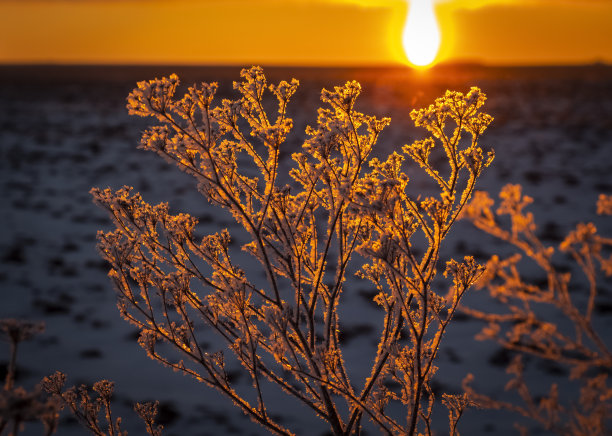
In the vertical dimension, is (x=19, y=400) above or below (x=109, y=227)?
below

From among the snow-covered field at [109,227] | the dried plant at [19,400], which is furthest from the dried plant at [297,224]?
the snow-covered field at [109,227]

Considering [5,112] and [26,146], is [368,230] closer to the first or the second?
[26,146]

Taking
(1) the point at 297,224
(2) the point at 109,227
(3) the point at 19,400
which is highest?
(2) the point at 109,227

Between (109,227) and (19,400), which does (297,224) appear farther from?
(109,227)

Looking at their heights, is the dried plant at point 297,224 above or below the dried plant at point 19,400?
above

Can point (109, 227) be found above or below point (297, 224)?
above

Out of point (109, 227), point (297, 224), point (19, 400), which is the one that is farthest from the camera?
point (109, 227)

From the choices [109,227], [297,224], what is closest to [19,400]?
[297,224]

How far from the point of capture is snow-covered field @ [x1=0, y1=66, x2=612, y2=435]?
5.98 m

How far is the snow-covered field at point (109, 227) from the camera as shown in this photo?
5977 mm

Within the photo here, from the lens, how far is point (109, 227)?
10.9 metres

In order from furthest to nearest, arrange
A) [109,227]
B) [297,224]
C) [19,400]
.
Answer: [109,227] < [297,224] < [19,400]

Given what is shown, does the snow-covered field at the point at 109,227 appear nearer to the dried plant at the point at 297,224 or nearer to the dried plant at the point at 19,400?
the dried plant at the point at 297,224

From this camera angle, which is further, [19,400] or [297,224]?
[297,224]
